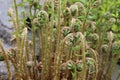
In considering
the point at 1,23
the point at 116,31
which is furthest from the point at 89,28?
the point at 1,23

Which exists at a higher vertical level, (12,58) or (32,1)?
(32,1)

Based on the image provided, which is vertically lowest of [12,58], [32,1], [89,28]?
[12,58]

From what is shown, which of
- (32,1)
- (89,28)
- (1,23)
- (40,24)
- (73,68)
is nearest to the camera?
(73,68)

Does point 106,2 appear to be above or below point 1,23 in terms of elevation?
above

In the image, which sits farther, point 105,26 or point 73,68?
point 105,26

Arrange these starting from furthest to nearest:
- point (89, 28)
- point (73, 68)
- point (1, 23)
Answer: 1. point (1, 23)
2. point (89, 28)
3. point (73, 68)

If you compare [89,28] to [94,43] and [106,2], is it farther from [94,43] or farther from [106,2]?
[106,2]

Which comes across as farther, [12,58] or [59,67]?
[12,58]

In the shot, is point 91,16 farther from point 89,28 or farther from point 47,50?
point 47,50

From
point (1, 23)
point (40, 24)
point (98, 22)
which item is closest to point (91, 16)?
point (98, 22)
